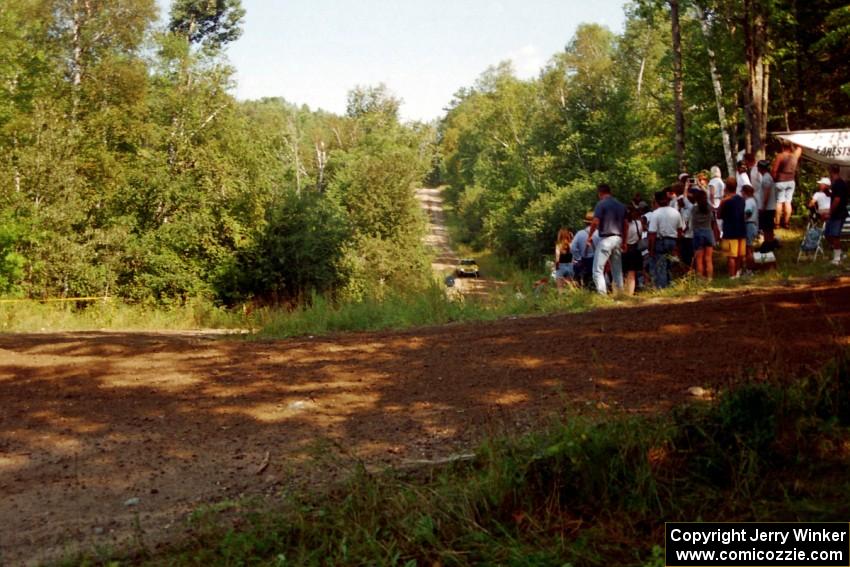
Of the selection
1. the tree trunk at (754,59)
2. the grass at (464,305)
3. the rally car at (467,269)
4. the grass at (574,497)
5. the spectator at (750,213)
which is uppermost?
the tree trunk at (754,59)

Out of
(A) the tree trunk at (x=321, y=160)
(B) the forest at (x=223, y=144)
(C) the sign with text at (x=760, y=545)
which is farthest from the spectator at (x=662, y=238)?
(A) the tree trunk at (x=321, y=160)

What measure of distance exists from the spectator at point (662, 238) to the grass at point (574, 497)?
8.97 metres

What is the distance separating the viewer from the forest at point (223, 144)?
90.1 ft

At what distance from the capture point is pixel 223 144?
3481 cm

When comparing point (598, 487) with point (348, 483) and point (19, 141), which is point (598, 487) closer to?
point (348, 483)

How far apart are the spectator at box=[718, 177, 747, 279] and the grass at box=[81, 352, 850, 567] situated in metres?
8.73

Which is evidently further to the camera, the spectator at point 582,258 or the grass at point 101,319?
the grass at point 101,319

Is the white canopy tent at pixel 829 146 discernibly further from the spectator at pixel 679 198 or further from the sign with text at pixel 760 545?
the sign with text at pixel 760 545

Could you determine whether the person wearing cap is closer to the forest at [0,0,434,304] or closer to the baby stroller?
the baby stroller

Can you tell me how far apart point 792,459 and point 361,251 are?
45500mm

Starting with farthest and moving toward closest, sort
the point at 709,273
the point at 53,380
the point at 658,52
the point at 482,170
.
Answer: the point at 482,170 < the point at 658,52 < the point at 709,273 < the point at 53,380

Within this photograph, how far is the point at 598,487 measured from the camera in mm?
5016

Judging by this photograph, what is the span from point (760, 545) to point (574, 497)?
110 centimetres

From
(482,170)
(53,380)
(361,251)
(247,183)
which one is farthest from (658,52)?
(53,380)
